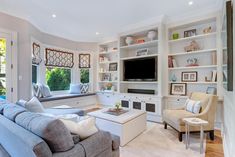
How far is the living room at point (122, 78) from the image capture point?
5.04 ft

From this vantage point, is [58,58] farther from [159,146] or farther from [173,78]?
[159,146]

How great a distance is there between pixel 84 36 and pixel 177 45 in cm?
326

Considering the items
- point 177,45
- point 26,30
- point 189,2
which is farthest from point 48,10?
point 177,45

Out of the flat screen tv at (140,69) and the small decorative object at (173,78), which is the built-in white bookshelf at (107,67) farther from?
the small decorative object at (173,78)

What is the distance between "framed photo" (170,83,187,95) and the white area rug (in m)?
1.13

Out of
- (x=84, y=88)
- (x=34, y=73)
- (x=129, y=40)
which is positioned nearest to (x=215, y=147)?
(x=129, y=40)

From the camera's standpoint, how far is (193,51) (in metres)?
3.57

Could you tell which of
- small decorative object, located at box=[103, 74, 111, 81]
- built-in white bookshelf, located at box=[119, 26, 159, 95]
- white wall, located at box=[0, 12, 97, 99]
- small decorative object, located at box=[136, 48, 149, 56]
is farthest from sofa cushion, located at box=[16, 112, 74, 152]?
small decorative object, located at box=[103, 74, 111, 81]

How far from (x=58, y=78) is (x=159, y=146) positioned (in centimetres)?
409

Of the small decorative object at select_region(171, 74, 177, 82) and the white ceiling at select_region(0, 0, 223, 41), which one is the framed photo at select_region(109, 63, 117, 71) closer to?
the white ceiling at select_region(0, 0, 223, 41)

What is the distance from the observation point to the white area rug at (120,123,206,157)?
228 centimetres

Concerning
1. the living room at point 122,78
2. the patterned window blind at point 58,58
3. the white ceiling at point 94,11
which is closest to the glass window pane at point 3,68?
the living room at point 122,78

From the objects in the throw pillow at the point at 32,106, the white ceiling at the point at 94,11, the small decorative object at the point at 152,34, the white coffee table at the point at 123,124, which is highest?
the white ceiling at the point at 94,11

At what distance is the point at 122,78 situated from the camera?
4.80 m
